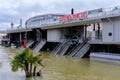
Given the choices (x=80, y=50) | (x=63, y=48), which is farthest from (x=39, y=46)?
(x=80, y=50)

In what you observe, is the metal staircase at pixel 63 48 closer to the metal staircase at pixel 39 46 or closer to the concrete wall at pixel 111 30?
the metal staircase at pixel 39 46

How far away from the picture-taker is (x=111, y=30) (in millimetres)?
42688

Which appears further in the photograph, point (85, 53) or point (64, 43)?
point (64, 43)

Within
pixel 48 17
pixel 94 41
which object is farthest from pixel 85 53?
pixel 48 17

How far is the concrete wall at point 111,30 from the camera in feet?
136

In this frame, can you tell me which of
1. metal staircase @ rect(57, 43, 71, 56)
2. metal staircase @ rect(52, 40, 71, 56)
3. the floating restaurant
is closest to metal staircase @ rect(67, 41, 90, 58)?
the floating restaurant

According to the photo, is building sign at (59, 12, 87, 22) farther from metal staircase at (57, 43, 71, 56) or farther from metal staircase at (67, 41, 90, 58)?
metal staircase at (57, 43, 71, 56)

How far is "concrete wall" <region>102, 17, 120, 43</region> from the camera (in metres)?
41.6

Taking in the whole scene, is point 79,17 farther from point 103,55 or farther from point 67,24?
point 103,55

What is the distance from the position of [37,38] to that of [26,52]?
5454 centimetres

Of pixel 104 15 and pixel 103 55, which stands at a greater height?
pixel 104 15

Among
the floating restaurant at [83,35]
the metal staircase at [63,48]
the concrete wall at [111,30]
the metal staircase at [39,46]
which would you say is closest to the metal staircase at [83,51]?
the floating restaurant at [83,35]

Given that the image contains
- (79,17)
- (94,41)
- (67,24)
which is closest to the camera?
(94,41)

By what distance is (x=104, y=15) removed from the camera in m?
43.2
